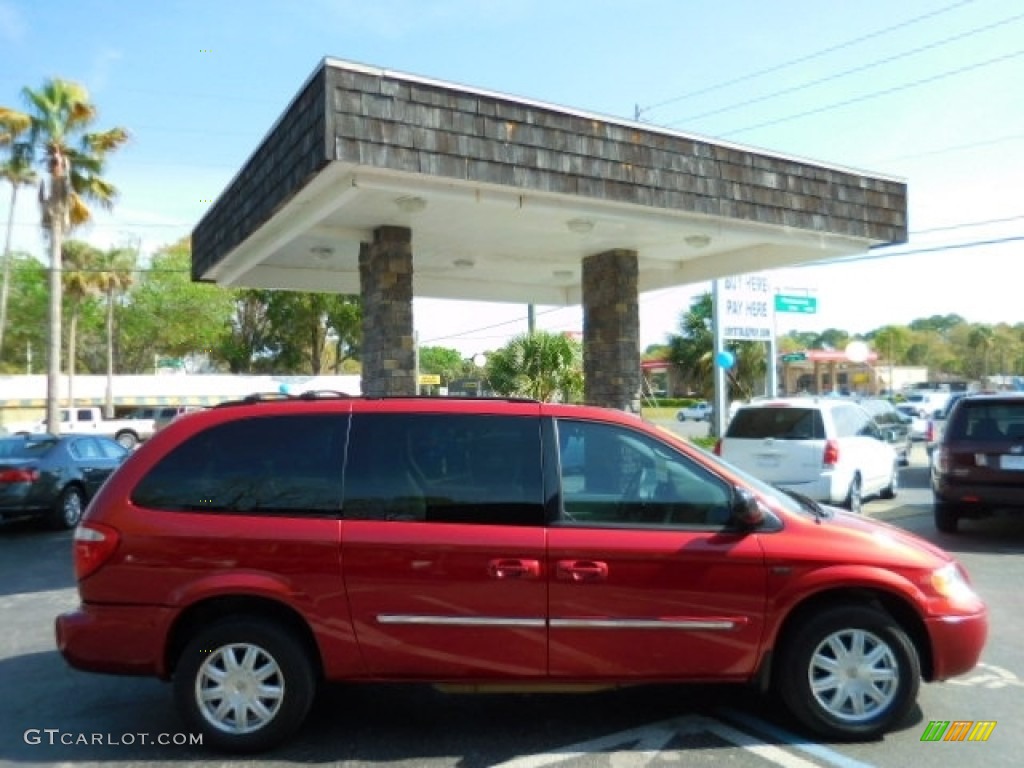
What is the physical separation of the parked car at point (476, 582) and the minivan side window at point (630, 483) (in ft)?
0.03

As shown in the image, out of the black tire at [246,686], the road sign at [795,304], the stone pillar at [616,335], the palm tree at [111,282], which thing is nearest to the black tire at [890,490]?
the stone pillar at [616,335]

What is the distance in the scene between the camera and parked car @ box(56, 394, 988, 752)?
13.7 feet

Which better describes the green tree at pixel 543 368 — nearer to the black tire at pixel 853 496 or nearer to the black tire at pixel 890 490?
the black tire at pixel 890 490

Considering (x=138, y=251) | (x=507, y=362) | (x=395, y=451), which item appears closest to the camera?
(x=395, y=451)

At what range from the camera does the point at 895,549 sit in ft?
14.3

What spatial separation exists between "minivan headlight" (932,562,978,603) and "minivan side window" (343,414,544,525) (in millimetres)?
2000

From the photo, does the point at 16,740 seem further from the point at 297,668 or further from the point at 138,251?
the point at 138,251

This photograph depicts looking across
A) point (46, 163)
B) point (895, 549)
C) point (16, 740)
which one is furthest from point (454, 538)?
point (46, 163)

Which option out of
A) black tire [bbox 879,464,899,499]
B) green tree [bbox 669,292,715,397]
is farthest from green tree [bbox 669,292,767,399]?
black tire [bbox 879,464,899,499]

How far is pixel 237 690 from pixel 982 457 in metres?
8.67

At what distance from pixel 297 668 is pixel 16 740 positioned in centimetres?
158

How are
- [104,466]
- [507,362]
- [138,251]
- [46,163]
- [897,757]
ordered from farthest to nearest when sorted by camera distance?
[138,251] < [46,163] < [507,362] < [104,466] < [897,757]

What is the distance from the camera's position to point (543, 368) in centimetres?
1820

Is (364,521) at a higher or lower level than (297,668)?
higher
